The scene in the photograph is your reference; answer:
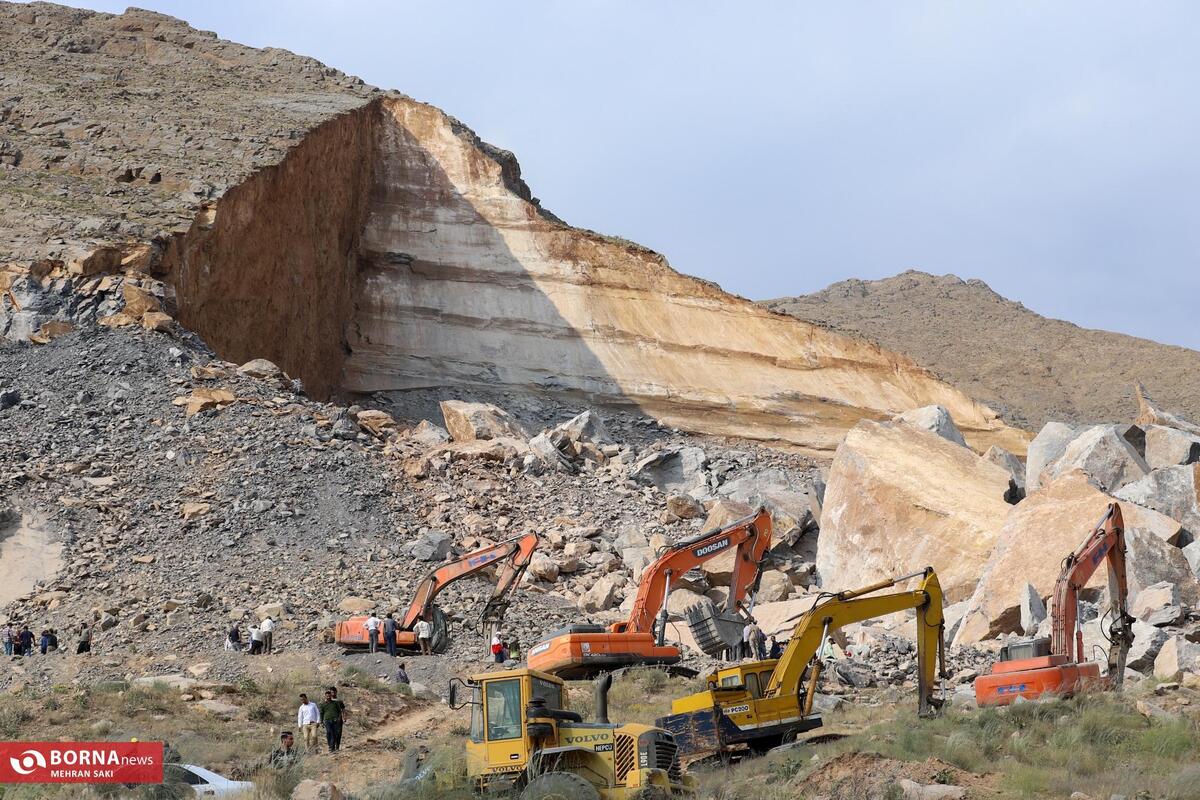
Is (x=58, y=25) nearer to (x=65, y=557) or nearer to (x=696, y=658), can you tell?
(x=65, y=557)

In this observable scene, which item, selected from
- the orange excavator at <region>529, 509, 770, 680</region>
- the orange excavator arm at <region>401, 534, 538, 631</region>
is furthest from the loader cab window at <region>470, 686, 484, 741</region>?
the orange excavator arm at <region>401, 534, 538, 631</region>

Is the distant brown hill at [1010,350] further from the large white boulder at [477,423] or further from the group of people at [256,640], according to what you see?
the group of people at [256,640]

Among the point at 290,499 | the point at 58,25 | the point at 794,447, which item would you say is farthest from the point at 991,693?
the point at 58,25

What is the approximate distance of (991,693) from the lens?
44.8 ft

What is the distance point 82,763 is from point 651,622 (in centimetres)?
836

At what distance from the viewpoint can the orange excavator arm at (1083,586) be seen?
14.8 meters

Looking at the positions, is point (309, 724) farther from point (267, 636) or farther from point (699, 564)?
point (699, 564)

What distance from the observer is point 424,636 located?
1902 cm

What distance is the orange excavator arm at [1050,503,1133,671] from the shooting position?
14.8m

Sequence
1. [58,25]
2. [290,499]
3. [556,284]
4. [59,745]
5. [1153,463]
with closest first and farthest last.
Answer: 1. [59,745]
2. [290,499]
3. [1153,463]
4. [556,284]
5. [58,25]

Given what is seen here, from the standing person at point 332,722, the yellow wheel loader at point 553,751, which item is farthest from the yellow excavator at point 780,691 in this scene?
the standing person at point 332,722

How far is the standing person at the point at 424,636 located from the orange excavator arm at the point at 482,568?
0.78 ft

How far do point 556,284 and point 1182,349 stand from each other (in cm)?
2972

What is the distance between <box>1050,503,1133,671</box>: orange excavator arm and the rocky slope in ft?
60.8
